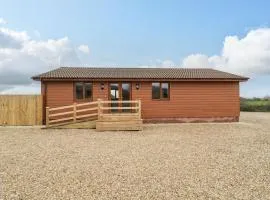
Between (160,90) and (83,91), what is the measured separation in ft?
17.5

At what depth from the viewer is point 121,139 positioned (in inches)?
570

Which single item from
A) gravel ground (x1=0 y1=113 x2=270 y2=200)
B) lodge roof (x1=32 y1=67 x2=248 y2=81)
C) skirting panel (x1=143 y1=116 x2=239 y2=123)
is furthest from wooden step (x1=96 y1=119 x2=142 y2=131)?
lodge roof (x1=32 y1=67 x2=248 y2=81)

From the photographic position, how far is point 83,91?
70.5ft

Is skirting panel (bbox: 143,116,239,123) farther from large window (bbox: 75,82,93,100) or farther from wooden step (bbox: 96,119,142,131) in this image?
large window (bbox: 75,82,93,100)

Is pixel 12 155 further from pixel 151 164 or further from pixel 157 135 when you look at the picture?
pixel 157 135

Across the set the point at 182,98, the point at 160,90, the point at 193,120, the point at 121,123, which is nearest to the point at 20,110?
the point at 121,123

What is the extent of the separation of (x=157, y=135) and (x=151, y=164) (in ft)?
21.8

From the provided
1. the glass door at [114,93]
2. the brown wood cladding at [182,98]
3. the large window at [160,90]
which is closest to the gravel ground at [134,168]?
the brown wood cladding at [182,98]

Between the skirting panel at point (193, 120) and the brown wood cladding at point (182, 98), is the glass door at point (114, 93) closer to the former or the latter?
the brown wood cladding at point (182, 98)

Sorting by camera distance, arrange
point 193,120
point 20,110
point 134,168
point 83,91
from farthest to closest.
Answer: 1. point 193,120
2. point 83,91
3. point 20,110
4. point 134,168

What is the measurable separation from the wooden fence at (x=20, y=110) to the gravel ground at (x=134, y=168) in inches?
246

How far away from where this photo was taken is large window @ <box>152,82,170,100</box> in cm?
2191

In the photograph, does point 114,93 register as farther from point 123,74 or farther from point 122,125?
point 122,125

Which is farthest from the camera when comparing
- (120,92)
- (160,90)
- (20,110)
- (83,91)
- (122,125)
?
(160,90)
